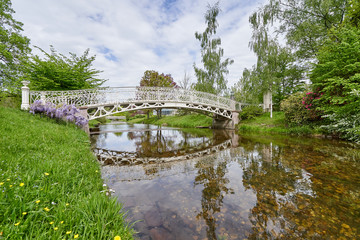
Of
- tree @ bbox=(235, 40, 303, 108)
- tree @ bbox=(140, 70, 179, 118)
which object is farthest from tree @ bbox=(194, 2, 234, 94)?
tree @ bbox=(140, 70, 179, 118)

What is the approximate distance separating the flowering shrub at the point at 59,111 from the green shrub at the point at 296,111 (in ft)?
50.6

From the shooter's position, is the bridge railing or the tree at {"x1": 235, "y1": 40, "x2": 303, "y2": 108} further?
the tree at {"x1": 235, "y1": 40, "x2": 303, "y2": 108}

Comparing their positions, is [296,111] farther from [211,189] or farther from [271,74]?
[211,189]

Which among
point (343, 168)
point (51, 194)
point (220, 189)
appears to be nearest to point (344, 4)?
point (343, 168)

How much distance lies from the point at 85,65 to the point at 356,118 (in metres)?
19.8

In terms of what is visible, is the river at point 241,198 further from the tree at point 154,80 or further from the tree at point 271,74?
the tree at point 154,80

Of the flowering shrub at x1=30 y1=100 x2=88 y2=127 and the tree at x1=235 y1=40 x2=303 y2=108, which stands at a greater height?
the tree at x1=235 y1=40 x2=303 y2=108

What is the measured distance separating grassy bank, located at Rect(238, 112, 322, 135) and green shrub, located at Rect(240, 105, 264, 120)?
481mm

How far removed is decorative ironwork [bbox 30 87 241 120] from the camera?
996 cm

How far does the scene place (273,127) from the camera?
13.6 metres

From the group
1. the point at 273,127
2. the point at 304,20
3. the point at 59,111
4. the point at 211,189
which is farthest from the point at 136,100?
the point at 304,20

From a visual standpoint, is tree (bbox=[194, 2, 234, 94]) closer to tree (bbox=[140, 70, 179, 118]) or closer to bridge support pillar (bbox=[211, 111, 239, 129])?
bridge support pillar (bbox=[211, 111, 239, 129])

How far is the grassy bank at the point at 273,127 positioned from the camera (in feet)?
35.7

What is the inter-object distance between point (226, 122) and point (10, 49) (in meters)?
23.1
